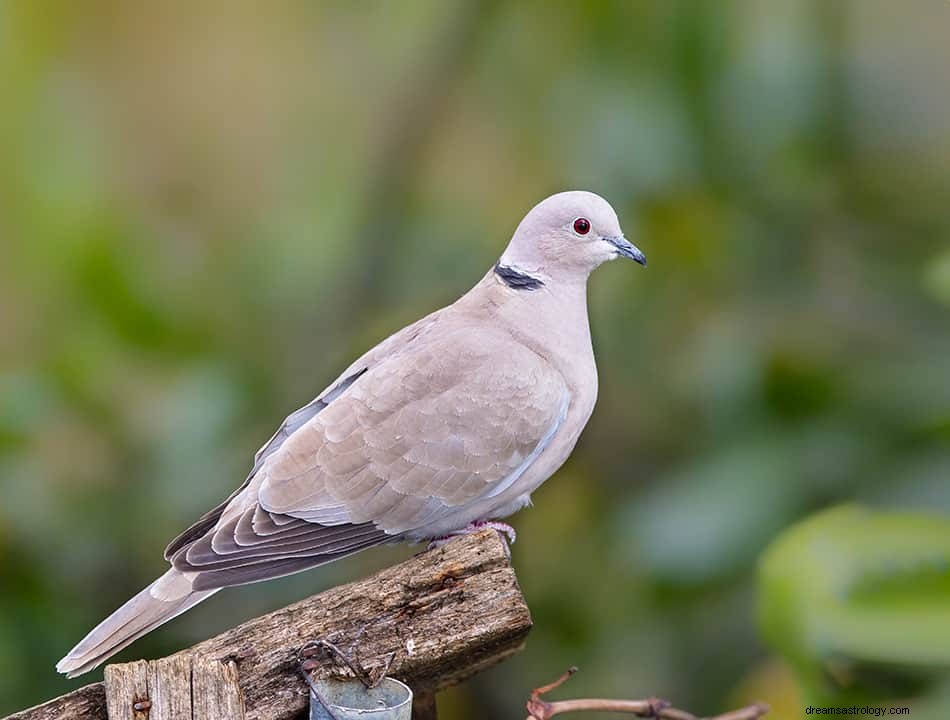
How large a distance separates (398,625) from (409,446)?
1.05ft

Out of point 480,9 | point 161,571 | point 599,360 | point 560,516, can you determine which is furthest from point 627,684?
point 480,9

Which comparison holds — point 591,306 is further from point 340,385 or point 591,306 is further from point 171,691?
point 171,691

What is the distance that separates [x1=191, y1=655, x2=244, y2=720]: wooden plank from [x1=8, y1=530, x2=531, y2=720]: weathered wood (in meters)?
0.02

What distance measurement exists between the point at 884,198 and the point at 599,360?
2.37 feet

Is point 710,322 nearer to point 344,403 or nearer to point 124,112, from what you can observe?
point 344,403

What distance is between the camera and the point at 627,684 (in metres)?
2.32

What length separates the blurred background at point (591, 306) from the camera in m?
2.15

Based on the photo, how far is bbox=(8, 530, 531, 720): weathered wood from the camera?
988 millimetres

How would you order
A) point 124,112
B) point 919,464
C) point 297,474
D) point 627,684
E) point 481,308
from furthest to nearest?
1. point 124,112
2. point 627,684
3. point 919,464
4. point 481,308
5. point 297,474

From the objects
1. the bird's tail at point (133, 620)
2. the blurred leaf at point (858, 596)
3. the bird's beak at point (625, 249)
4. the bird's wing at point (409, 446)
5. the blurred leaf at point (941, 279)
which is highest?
the bird's beak at point (625, 249)

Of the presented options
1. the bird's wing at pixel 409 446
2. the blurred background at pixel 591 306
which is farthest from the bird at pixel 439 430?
the blurred background at pixel 591 306

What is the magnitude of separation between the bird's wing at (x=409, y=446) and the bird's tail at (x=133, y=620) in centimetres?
9

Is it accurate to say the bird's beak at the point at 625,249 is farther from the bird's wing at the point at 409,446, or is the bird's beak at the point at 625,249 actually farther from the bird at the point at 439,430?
the bird's wing at the point at 409,446

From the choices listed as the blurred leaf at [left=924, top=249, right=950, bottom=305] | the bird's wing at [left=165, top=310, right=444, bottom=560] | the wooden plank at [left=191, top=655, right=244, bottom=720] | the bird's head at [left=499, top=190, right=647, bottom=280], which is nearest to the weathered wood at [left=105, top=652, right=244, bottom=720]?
the wooden plank at [left=191, top=655, right=244, bottom=720]
